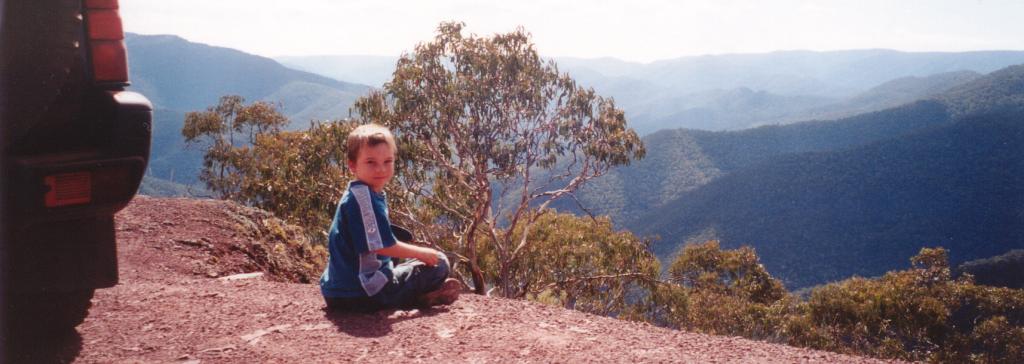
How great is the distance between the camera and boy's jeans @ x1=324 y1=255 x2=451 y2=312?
3.71 meters

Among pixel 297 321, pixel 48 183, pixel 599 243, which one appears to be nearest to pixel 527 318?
pixel 297 321

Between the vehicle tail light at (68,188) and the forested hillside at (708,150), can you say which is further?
the forested hillside at (708,150)

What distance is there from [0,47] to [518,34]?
12028 mm

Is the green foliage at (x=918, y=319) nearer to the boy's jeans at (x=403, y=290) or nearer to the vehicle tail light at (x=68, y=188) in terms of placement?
the boy's jeans at (x=403, y=290)

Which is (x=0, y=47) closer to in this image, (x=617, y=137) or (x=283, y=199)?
(x=283, y=199)

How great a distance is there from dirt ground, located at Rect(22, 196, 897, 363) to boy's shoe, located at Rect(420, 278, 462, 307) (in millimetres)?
55

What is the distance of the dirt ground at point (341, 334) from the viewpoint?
10.1 feet

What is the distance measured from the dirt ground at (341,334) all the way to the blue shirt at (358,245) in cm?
19

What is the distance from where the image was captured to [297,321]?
3.59 meters

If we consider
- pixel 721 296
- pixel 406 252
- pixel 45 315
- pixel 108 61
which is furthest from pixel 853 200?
pixel 108 61

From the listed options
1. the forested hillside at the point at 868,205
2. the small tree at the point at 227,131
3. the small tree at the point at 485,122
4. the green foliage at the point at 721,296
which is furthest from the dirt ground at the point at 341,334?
the forested hillside at the point at 868,205

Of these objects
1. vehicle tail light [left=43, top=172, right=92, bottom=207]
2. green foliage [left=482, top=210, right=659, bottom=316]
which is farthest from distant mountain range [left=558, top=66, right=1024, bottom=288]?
vehicle tail light [left=43, top=172, right=92, bottom=207]

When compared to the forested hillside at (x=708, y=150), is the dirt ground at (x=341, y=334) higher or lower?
higher

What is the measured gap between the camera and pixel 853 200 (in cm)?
10612
